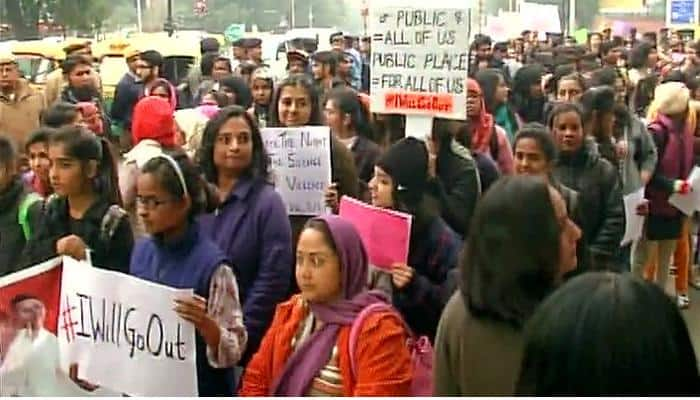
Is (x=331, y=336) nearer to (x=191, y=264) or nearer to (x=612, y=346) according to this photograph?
(x=191, y=264)

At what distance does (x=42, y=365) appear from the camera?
3918 millimetres

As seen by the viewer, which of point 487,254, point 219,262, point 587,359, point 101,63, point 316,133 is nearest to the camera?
point 587,359

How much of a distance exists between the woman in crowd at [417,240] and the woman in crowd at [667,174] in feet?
11.0

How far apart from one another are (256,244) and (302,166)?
1200mm

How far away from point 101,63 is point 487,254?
17.5 metres

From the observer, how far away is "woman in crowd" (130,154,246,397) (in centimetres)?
372

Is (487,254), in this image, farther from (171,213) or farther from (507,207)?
(171,213)

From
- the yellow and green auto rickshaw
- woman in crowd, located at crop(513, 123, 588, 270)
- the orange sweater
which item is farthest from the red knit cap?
the yellow and green auto rickshaw

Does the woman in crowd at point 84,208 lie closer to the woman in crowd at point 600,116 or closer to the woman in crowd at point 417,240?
the woman in crowd at point 417,240

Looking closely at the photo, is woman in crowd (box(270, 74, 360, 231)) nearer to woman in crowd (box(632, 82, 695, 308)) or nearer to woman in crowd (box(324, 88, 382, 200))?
woman in crowd (box(324, 88, 382, 200))

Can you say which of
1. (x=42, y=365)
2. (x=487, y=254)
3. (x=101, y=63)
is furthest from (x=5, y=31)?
(x=487, y=254)

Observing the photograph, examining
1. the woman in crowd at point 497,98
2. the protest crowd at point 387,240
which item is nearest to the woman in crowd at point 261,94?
the protest crowd at point 387,240

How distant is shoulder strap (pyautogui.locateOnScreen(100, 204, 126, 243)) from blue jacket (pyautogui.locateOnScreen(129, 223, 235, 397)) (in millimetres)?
338

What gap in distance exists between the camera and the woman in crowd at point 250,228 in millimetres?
4359
